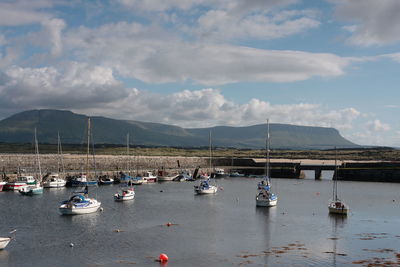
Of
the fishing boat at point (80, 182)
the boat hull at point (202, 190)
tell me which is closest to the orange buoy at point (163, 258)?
the boat hull at point (202, 190)

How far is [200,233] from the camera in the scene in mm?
41094

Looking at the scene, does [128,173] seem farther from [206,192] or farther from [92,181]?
[206,192]

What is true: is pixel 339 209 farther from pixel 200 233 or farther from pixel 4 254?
pixel 4 254

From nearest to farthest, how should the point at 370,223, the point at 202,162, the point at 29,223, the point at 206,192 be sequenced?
the point at 29,223 < the point at 370,223 < the point at 206,192 < the point at 202,162

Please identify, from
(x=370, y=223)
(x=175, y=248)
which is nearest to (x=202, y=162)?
(x=370, y=223)

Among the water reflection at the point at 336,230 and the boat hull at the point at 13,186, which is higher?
the boat hull at the point at 13,186

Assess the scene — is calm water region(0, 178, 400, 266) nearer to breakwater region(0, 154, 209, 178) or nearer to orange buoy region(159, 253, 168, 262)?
orange buoy region(159, 253, 168, 262)

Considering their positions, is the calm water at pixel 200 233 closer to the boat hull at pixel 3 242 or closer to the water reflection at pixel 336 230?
the water reflection at pixel 336 230

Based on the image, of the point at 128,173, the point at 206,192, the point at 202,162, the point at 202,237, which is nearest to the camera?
the point at 202,237

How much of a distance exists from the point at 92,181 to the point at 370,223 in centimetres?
4840

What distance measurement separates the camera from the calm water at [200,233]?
32.1 metres

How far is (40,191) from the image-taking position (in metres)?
68.8

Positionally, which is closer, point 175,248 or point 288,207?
point 175,248

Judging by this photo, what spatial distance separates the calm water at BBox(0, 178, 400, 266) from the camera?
32125 mm
